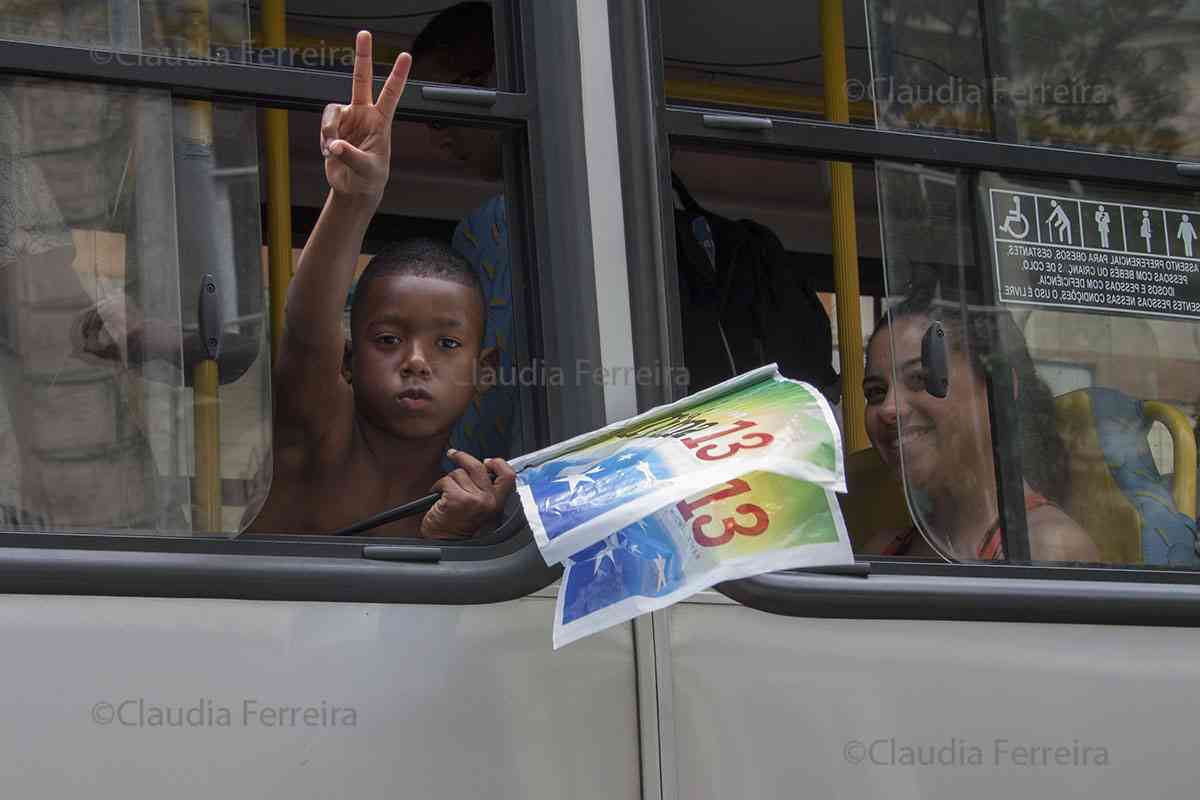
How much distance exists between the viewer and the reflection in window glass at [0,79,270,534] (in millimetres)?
1789

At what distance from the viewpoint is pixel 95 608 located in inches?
67.7

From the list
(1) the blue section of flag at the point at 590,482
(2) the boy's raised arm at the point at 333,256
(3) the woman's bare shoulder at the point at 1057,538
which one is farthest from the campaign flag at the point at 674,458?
(3) the woman's bare shoulder at the point at 1057,538

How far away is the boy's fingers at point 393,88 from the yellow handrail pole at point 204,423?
224mm

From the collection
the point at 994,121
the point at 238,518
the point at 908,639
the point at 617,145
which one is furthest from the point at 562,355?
the point at 994,121

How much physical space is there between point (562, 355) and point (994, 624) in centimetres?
70

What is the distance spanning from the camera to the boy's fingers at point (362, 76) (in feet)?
6.02

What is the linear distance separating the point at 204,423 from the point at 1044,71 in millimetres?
1361

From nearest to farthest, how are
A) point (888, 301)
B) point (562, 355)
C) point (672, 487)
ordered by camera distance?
point (672, 487) < point (562, 355) < point (888, 301)

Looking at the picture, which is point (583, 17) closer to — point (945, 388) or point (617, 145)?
point (617, 145)

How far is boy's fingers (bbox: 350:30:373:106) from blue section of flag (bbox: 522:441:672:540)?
504mm

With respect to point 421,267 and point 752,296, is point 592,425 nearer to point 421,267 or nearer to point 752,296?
point 421,267

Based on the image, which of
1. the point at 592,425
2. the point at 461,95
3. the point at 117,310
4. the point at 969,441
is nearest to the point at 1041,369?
the point at 969,441

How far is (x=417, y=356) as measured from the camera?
2.23 meters

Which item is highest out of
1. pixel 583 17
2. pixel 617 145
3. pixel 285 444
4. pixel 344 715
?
pixel 583 17
